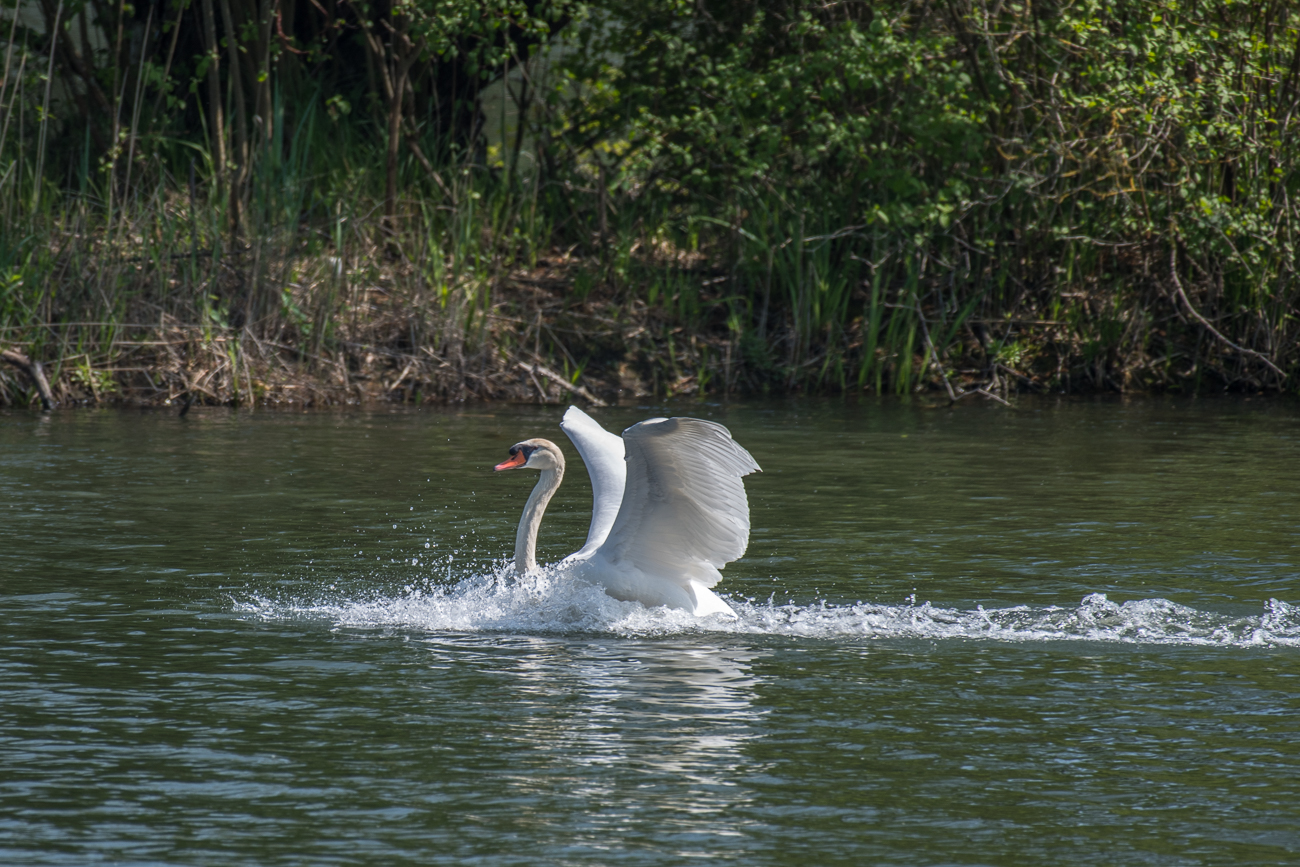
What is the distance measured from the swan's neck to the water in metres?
0.20

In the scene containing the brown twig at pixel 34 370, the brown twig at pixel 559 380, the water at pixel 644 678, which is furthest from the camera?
the brown twig at pixel 559 380

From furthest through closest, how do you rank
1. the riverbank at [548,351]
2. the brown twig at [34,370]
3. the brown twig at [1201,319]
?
the brown twig at [1201,319], the riverbank at [548,351], the brown twig at [34,370]

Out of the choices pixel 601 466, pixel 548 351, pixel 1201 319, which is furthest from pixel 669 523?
pixel 1201 319

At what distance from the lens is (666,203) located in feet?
64.1

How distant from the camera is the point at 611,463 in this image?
8016mm

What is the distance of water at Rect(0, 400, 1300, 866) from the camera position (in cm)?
447

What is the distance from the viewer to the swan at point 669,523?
6.76 metres

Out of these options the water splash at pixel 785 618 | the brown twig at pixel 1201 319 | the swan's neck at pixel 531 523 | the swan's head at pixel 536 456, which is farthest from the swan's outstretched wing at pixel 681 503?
the brown twig at pixel 1201 319

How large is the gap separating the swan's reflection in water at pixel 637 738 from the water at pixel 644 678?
18mm

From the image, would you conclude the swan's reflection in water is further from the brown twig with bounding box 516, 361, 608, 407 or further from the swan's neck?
the brown twig with bounding box 516, 361, 608, 407

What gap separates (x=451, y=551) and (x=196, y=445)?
15.2ft

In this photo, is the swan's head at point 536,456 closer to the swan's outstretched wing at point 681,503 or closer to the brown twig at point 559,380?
the swan's outstretched wing at point 681,503

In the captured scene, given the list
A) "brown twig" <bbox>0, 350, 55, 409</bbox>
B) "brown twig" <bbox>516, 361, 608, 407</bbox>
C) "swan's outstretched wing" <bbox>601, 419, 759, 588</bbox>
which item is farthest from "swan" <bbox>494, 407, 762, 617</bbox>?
"brown twig" <bbox>516, 361, 608, 407</bbox>

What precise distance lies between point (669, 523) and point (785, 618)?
0.62m
